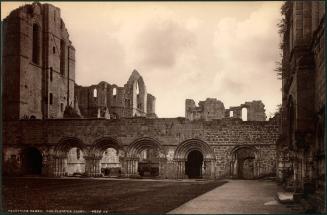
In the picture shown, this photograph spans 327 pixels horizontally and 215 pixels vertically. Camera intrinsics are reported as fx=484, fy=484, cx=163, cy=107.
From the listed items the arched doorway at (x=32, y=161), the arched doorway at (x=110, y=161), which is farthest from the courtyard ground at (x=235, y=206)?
the arched doorway at (x=110, y=161)

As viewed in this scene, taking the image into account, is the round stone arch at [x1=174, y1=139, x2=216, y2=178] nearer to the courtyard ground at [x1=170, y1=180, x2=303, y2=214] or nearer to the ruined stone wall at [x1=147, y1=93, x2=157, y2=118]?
the courtyard ground at [x1=170, y1=180, x2=303, y2=214]

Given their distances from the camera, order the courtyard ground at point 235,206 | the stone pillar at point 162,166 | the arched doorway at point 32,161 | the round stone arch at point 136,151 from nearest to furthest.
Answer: the courtyard ground at point 235,206 → the stone pillar at point 162,166 → the round stone arch at point 136,151 → the arched doorway at point 32,161

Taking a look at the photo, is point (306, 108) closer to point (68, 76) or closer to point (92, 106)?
point (68, 76)

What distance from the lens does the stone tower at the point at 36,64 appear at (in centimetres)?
3269

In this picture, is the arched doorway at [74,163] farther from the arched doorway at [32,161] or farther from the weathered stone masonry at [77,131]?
the arched doorway at [32,161]

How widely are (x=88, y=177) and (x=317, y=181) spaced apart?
1947cm

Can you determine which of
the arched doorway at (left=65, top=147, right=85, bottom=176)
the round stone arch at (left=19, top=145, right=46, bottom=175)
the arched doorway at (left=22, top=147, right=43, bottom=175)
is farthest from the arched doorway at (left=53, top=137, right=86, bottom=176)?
the arched doorway at (left=22, top=147, right=43, bottom=175)

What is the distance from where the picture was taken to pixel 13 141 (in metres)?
30.6

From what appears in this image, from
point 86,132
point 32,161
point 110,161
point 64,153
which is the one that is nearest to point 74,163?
point 32,161

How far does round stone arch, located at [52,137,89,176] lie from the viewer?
98.6ft

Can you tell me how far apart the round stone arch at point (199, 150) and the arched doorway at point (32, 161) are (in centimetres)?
945

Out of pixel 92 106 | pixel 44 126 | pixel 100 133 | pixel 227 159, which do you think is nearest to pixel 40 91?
pixel 44 126

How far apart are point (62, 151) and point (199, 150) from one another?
28.5 feet

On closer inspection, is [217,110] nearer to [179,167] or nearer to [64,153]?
[179,167]
